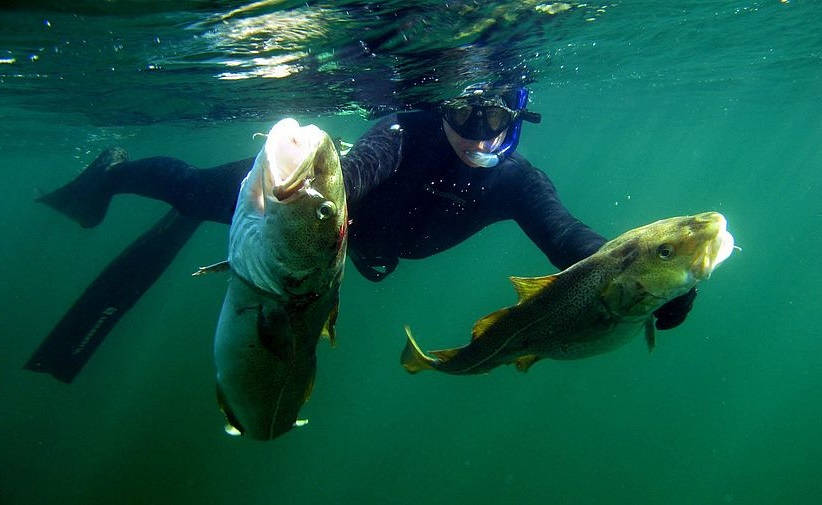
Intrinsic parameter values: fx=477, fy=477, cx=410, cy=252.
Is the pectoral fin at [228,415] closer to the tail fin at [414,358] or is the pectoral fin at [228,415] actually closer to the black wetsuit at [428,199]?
the tail fin at [414,358]

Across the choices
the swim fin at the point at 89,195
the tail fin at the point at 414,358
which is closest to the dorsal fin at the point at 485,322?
the tail fin at the point at 414,358

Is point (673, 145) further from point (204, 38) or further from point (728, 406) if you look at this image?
point (204, 38)

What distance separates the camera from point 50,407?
73.5 feet

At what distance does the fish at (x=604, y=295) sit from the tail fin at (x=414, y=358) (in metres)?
0.26

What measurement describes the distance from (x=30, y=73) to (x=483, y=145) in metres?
11.7

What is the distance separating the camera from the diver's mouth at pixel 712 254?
2.17 m

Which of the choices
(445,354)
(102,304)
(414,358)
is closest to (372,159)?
(414,358)

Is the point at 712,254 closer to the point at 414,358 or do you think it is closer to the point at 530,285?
the point at 530,285

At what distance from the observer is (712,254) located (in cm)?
219

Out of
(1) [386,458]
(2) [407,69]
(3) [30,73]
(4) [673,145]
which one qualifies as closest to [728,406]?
(4) [673,145]

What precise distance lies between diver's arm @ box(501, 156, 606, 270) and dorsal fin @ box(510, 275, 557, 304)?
3.98ft

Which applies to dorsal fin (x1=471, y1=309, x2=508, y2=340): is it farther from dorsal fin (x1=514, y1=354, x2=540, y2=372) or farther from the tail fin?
the tail fin

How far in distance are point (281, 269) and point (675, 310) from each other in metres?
2.36

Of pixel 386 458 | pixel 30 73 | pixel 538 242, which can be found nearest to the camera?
pixel 538 242
